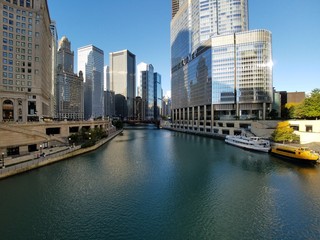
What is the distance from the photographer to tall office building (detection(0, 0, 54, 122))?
82750mm

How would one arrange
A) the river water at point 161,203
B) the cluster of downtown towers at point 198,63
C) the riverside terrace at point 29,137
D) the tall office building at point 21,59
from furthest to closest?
the cluster of downtown towers at point 198,63, the tall office building at point 21,59, the riverside terrace at point 29,137, the river water at point 161,203

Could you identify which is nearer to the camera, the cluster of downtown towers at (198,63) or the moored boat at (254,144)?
the moored boat at (254,144)

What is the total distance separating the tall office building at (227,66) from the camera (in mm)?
132375

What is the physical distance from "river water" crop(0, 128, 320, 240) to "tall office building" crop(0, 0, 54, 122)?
55088mm

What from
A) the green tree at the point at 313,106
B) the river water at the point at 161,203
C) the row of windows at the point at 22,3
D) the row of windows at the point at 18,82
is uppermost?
the row of windows at the point at 22,3

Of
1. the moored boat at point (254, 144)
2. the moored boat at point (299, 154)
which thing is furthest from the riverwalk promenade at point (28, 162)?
the moored boat at point (299, 154)

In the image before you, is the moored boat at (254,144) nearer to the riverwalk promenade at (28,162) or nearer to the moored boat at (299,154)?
the moored boat at (299,154)

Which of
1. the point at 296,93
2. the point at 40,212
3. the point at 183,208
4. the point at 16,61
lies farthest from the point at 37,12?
the point at 296,93

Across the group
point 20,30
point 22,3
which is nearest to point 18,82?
point 20,30

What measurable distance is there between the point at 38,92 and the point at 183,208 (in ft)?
297

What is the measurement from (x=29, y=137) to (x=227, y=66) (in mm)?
125650

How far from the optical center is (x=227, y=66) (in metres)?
Result: 139

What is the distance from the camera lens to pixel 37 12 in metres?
90.0

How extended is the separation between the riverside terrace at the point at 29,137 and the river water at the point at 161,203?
1527 cm
